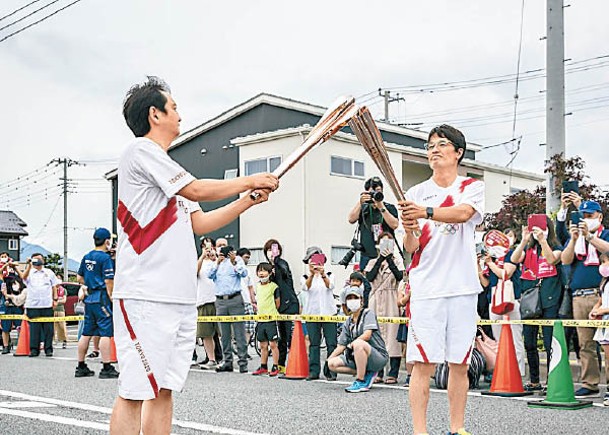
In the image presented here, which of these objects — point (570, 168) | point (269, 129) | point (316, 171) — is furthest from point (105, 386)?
point (269, 129)

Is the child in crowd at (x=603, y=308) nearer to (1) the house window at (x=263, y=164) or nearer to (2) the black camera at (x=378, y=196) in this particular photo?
(2) the black camera at (x=378, y=196)

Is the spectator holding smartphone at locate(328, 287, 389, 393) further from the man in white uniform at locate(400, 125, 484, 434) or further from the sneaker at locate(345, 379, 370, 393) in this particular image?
the man in white uniform at locate(400, 125, 484, 434)

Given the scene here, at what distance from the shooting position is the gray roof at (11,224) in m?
65.2

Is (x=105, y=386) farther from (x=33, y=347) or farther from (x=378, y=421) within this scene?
(x=33, y=347)

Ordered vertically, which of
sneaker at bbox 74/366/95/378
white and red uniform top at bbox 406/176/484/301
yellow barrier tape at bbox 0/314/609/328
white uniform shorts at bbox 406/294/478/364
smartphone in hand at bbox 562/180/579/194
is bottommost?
sneaker at bbox 74/366/95/378

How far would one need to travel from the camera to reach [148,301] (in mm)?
4000

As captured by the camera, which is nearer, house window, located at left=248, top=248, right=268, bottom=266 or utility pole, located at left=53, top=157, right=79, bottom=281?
house window, located at left=248, top=248, right=268, bottom=266

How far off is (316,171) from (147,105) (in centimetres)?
2329

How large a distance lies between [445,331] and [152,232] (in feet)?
7.66

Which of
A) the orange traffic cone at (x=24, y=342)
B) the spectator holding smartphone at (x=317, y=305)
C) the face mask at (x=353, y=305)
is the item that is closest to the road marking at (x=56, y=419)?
the face mask at (x=353, y=305)

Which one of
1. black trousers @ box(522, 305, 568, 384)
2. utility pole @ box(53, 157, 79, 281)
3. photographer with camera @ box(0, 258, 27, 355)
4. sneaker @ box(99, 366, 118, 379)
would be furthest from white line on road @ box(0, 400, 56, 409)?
utility pole @ box(53, 157, 79, 281)

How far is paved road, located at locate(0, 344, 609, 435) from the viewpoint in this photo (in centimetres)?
664

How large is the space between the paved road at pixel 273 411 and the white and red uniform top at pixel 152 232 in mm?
2653

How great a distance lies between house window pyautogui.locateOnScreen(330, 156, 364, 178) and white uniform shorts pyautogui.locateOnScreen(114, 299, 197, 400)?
79.3 feet
